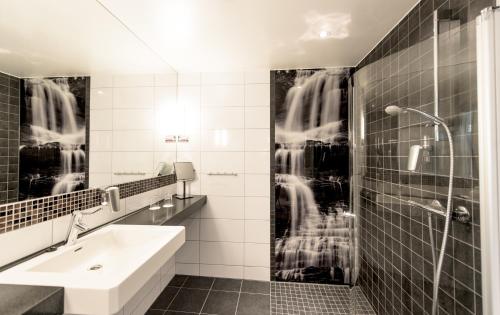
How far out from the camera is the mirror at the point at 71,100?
104cm

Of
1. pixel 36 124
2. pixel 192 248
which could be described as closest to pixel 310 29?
pixel 36 124

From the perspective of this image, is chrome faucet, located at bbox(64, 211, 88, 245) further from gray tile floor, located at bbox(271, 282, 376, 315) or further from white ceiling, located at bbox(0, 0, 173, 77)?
gray tile floor, located at bbox(271, 282, 376, 315)

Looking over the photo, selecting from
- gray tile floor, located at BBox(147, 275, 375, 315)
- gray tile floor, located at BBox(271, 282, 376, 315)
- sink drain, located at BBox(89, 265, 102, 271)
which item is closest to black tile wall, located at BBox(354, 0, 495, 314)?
gray tile floor, located at BBox(271, 282, 376, 315)

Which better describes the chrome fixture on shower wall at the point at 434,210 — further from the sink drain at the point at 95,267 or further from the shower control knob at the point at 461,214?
the sink drain at the point at 95,267

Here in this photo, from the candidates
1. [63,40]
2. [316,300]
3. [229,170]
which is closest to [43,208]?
[63,40]

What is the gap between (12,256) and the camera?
3.41 feet

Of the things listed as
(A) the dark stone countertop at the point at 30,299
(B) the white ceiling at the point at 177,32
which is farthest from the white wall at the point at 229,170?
(A) the dark stone countertop at the point at 30,299

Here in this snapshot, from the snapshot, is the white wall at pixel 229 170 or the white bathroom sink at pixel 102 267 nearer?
the white bathroom sink at pixel 102 267

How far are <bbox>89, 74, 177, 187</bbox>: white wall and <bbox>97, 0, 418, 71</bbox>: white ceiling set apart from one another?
0.38 m

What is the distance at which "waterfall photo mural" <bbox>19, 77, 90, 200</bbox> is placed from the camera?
1.09 metres

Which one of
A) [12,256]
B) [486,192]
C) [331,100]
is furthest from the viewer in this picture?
[331,100]

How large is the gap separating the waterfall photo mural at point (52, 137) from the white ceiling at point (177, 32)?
0.32 ft

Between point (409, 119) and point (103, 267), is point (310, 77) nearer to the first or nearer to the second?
point (409, 119)

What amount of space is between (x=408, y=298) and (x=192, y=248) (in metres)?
2.05
